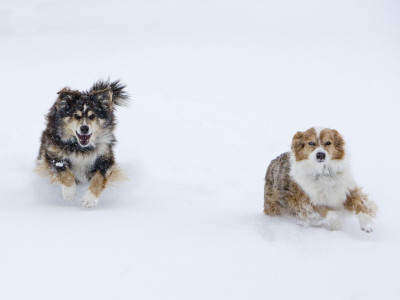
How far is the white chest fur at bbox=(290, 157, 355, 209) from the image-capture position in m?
4.81

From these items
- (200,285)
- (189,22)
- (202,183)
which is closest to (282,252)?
(200,285)

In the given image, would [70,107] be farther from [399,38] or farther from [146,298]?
[399,38]

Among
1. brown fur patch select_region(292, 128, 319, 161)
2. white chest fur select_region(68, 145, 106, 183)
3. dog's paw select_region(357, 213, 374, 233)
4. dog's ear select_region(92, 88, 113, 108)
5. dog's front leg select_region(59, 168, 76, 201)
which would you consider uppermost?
dog's ear select_region(92, 88, 113, 108)

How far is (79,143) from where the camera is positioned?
19.6 ft

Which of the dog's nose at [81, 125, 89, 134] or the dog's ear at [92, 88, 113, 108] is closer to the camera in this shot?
the dog's nose at [81, 125, 89, 134]

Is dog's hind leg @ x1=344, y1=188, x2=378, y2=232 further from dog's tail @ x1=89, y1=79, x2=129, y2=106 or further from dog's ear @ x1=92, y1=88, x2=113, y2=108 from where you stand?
dog's tail @ x1=89, y1=79, x2=129, y2=106

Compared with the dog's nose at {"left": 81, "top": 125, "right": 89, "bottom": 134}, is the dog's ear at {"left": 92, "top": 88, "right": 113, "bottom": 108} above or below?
above

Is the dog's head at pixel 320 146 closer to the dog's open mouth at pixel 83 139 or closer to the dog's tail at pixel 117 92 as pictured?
the dog's open mouth at pixel 83 139

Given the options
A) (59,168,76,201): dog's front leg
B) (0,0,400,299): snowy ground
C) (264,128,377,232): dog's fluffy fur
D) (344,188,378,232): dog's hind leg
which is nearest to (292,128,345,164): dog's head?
(264,128,377,232): dog's fluffy fur

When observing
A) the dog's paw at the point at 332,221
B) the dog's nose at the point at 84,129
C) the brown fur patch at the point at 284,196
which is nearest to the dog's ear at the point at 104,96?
the dog's nose at the point at 84,129

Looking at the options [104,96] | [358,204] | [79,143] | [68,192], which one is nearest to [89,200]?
[68,192]

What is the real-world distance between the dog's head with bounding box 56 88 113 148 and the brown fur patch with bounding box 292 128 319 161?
9.00 ft

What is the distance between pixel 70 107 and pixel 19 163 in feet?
6.11

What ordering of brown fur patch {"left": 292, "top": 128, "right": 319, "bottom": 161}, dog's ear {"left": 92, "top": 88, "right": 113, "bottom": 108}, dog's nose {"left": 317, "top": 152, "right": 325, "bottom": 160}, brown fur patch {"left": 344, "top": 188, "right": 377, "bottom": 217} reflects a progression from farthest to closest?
dog's ear {"left": 92, "top": 88, "right": 113, "bottom": 108} < brown fur patch {"left": 292, "top": 128, "right": 319, "bottom": 161} < dog's nose {"left": 317, "top": 152, "right": 325, "bottom": 160} < brown fur patch {"left": 344, "top": 188, "right": 377, "bottom": 217}
